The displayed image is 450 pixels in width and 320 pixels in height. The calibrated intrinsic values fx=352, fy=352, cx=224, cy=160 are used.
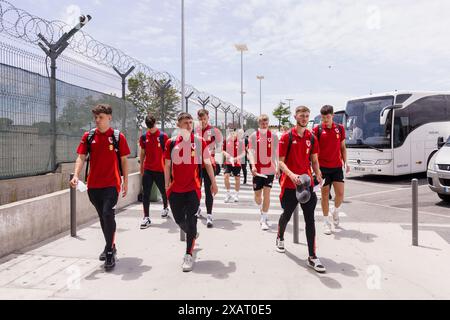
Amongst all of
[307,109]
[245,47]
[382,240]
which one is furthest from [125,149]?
[245,47]

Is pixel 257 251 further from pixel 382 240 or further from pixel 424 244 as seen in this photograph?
pixel 424 244

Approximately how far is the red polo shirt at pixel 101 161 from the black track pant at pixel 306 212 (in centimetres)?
208

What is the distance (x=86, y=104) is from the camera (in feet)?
25.8

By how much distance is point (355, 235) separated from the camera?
18.4ft

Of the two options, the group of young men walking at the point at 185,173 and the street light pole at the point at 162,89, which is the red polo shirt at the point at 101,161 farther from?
the street light pole at the point at 162,89

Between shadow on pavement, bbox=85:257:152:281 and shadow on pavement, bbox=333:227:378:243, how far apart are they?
3019 mm

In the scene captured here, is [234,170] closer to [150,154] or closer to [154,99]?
[150,154]

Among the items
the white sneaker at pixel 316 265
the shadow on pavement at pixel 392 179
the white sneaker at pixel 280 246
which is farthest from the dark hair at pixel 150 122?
the shadow on pavement at pixel 392 179

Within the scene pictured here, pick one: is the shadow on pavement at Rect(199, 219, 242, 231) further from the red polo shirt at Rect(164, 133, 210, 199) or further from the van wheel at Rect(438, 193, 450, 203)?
the van wheel at Rect(438, 193, 450, 203)

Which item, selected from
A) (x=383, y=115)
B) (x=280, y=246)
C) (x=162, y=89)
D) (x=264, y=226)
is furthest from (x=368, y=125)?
(x=280, y=246)

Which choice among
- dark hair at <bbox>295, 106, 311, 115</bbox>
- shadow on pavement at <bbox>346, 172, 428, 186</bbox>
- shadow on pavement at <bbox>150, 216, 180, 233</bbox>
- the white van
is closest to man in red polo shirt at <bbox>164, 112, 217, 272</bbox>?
dark hair at <bbox>295, 106, 311, 115</bbox>

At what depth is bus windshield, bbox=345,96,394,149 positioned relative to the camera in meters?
12.5
